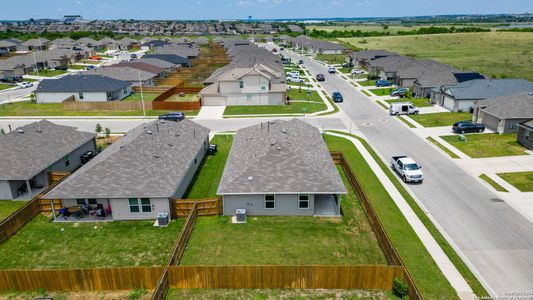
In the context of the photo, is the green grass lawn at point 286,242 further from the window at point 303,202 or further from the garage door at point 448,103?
the garage door at point 448,103

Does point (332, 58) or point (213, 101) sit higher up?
point (332, 58)

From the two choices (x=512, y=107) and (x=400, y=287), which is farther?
(x=512, y=107)

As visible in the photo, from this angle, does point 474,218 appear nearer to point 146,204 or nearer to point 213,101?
point 146,204

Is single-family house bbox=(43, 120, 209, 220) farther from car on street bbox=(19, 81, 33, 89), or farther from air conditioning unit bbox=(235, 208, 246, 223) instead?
car on street bbox=(19, 81, 33, 89)

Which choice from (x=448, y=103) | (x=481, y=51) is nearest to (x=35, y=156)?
(x=448, y=103)

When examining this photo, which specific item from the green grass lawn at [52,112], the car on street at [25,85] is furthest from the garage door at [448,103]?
the car on street at [25,85]

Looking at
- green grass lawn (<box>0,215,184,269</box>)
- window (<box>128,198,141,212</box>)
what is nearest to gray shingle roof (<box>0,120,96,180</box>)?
green grass lawn (<box>0,215,184,269</box>)
